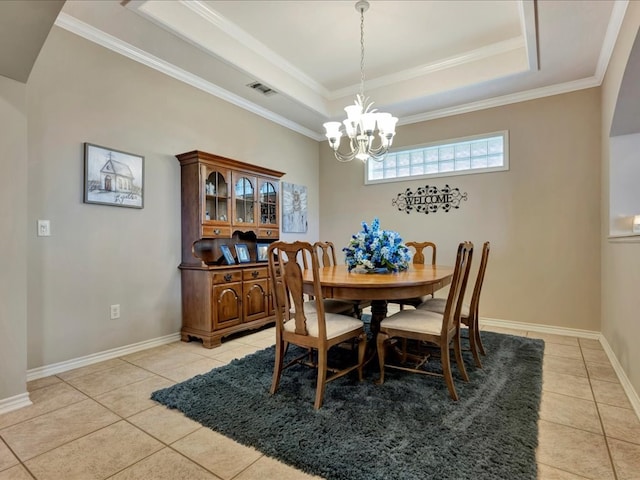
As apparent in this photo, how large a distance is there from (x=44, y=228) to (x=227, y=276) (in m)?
1.51

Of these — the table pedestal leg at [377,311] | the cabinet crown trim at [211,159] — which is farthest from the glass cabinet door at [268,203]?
the table pedestal leg at [377,311]

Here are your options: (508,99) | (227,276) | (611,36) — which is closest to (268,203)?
(227,276)

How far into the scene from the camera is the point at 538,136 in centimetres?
382

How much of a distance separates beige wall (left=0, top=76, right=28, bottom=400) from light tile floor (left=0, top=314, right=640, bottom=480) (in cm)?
30

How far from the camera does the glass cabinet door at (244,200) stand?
3.74 metres

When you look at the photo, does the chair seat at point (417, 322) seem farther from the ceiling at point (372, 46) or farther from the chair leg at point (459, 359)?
the ceiling at point (372, 46)

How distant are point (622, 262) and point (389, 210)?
2.70 metres

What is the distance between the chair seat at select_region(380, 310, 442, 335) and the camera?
7.18ft

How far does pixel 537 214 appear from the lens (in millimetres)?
3826

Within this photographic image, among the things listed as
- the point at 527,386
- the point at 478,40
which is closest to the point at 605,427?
the point at 527,386

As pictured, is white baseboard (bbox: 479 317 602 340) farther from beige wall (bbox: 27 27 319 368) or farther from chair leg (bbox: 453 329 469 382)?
beige wall (bbox: 27 27 319 368)

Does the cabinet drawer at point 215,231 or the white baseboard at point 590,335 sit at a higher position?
the cabinet drawer at point 215,231

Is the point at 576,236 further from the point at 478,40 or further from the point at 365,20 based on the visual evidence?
the point at 365,20

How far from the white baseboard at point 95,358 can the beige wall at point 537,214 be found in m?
3.39
